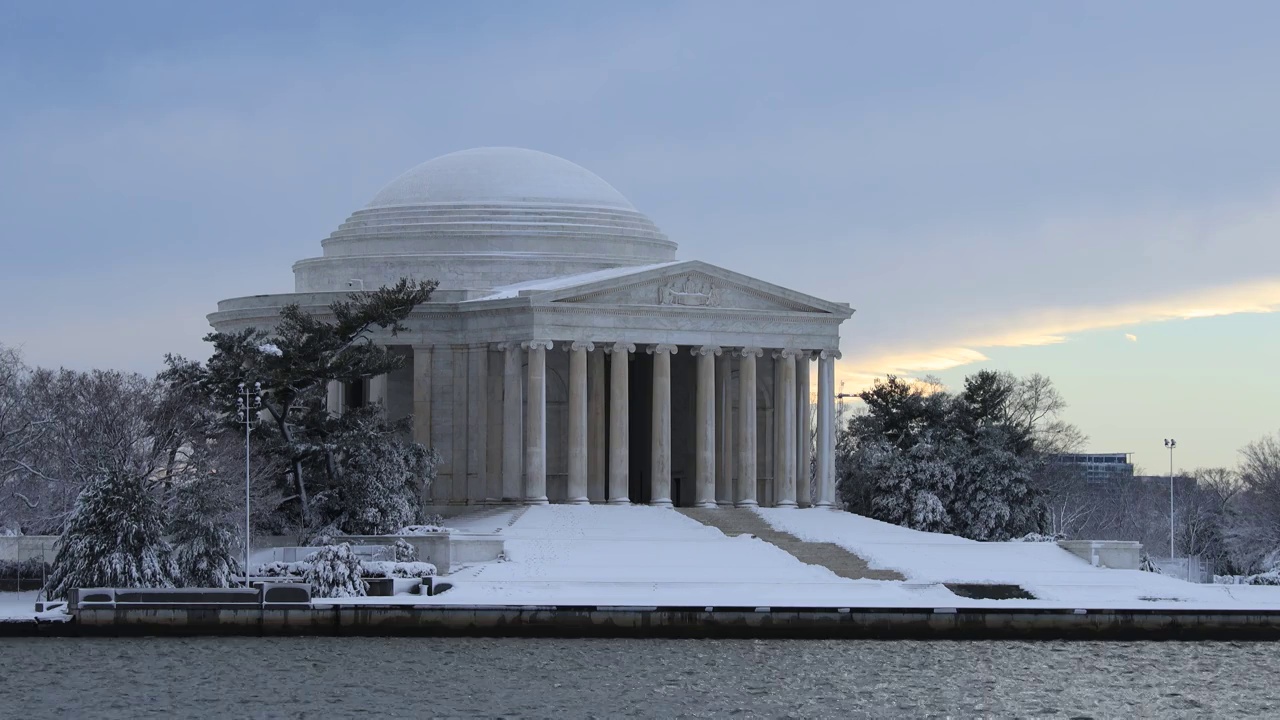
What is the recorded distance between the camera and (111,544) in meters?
75.5

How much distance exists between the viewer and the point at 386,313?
317 feet

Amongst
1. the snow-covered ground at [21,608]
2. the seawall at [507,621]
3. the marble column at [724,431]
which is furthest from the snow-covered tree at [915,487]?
A: the snow-covered ground at [21,608]

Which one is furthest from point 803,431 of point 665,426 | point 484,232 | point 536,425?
point 484,232

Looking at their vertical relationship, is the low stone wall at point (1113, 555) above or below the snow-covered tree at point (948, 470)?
below

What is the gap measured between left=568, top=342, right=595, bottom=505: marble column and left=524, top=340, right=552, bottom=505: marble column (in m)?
1.07

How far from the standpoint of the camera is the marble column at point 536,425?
98812mm

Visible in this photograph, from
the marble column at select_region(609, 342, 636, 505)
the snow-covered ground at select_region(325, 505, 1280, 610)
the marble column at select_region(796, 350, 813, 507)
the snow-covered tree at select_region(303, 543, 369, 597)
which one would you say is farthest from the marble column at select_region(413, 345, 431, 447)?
the snow-covered tree at select_region(303, 543, 369, 597)

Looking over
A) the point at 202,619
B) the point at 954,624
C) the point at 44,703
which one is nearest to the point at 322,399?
the point at 202,619

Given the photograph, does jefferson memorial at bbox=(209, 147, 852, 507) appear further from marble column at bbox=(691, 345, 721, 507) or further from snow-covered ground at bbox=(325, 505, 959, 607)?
snow-covered ground at bbox=(325, 505, 959, 607)

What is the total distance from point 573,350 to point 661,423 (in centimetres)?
474

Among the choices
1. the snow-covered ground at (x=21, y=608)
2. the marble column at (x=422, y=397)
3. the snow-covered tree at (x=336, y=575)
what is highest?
the marble column at (x=422, y=397)

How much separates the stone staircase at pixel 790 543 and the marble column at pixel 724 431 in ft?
9.01

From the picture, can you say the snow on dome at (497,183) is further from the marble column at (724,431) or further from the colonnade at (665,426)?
the marble column at (724,431)

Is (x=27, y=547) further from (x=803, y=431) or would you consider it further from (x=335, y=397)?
(x=803, y=431)
